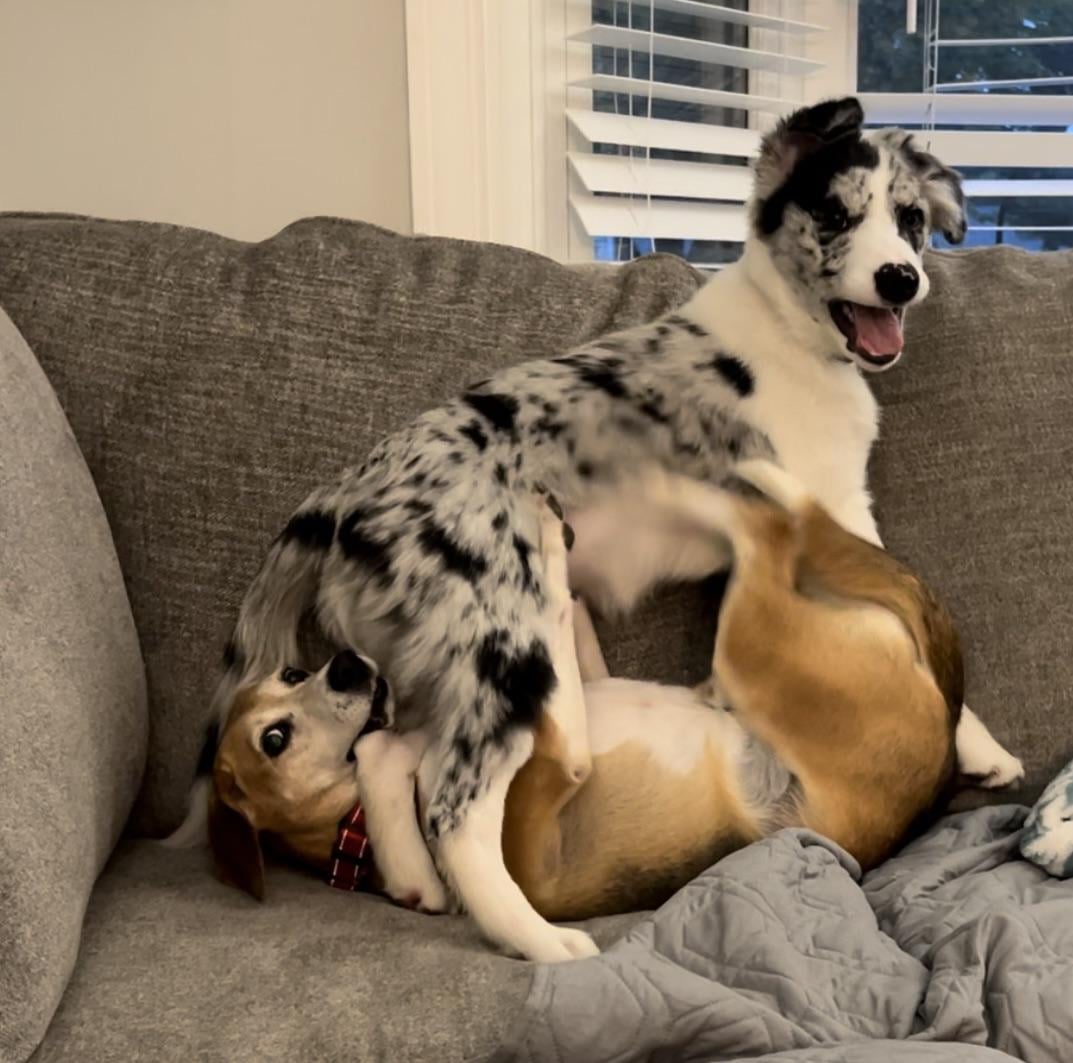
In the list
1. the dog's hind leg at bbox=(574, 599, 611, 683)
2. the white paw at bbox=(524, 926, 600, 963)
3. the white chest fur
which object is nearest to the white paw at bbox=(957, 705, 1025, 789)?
the white chest fur

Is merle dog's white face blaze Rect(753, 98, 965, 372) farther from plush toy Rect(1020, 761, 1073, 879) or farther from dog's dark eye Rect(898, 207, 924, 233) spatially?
plush toy Rect(1020, 761, 1073, 879)

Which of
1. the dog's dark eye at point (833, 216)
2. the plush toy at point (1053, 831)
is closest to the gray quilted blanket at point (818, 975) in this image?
the plush toy at point (1053, 831)

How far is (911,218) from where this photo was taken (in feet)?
5.37

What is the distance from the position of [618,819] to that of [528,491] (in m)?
0.41

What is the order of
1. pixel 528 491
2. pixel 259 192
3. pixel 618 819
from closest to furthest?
pixel 618 819, pixel 528 491, pixel 259 192

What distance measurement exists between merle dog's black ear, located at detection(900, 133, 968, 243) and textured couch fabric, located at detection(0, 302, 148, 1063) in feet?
3.82

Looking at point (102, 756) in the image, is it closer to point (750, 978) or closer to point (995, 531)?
point (750, 978)

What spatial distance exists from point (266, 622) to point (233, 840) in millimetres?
272

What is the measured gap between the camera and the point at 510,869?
138cm

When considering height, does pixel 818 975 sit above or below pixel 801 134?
below


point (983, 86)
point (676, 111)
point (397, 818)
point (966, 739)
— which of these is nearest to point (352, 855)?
point (397, 818)

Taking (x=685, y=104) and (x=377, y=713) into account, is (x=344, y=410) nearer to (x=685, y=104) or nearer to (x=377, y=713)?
(x=377, y=713)

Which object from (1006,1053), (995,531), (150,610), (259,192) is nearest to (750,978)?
(1006,1053)

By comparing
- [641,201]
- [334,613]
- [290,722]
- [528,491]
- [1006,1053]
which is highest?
[641,201]
